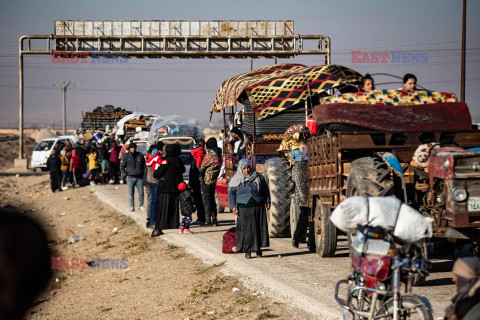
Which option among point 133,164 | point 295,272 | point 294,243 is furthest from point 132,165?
point 295,272

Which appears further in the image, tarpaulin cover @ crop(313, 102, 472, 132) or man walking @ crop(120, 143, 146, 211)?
man walking @ crop(120, 143, 146, 211)

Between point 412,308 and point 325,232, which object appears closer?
point 412,308

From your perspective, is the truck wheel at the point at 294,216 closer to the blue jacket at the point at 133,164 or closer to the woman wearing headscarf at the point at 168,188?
the woman wearing headscarf at the point at 168,188

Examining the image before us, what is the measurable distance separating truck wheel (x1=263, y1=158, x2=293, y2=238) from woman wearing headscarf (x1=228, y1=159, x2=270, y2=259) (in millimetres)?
1568

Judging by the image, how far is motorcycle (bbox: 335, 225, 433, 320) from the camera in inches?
191

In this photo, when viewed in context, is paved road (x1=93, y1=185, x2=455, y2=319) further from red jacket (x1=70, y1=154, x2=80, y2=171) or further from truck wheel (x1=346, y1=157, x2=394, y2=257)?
red jacket (x1=70, y1=154, x2=80, y2=171)

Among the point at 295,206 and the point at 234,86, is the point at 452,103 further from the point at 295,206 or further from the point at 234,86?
the point at 234,86

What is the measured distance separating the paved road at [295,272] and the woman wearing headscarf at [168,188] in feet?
1.13

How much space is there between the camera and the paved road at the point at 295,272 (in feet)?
24.7

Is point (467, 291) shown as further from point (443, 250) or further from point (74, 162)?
point (74, 162)

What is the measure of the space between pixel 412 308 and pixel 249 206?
668cm

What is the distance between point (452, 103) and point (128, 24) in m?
33.1

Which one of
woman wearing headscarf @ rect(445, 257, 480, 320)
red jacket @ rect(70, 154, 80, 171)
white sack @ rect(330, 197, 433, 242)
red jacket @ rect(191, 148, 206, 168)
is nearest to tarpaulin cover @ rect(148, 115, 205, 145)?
red jacket @ rect(70, 154, 80, 171)

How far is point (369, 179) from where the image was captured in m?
8.04
